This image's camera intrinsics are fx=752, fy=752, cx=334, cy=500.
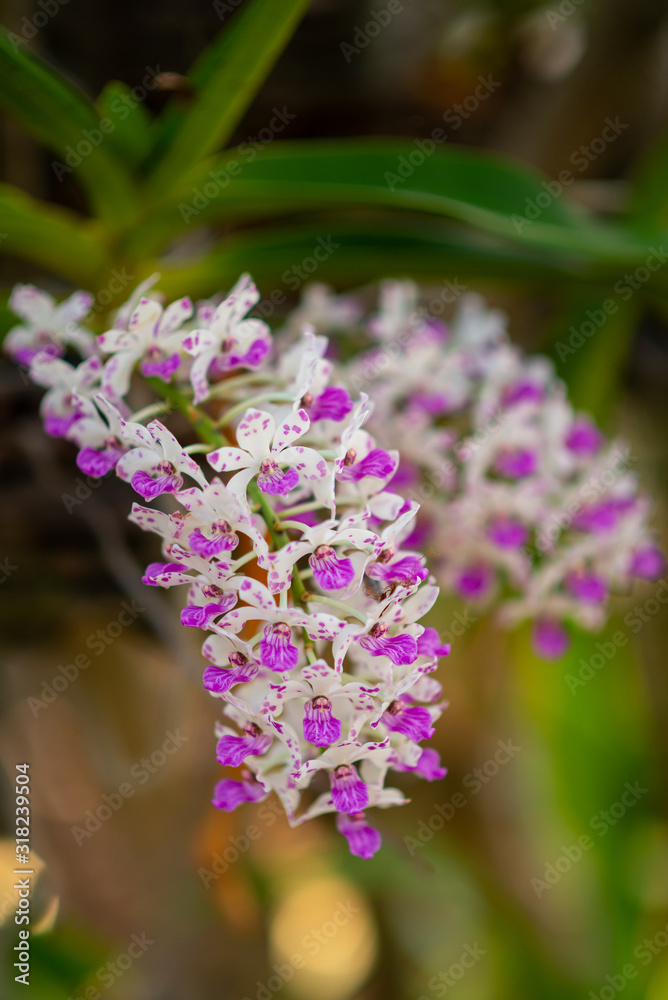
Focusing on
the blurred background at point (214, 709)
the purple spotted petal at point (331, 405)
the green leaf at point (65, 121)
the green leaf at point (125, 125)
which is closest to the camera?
the purple spotted petal at point (331, 405)

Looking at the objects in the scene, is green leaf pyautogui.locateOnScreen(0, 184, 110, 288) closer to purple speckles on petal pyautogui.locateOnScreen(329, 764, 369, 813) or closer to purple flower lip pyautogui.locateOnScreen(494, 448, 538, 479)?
purple flower lip pyautogui.locateOnScreen(494, 448, 538, 479)

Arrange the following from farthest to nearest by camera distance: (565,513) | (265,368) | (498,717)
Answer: (498,717)
(565,513)
(265,368)

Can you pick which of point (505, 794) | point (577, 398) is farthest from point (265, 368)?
point (505, 794)

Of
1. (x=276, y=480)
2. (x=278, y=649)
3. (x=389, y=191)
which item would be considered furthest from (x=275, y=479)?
(x=389, y=191)

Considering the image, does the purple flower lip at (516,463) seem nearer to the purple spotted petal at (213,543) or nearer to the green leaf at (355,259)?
the green leaf at (355,259)

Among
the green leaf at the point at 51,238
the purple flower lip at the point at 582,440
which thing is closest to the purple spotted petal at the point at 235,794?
the purple flower lip at the point at 582,440

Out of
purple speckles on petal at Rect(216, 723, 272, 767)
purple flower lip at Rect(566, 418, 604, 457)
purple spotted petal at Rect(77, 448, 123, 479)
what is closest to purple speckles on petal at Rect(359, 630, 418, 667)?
purple speckles on petal at Rect(216, 723, 272, 767)

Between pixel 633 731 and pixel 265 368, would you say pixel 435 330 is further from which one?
pixel 633 731
